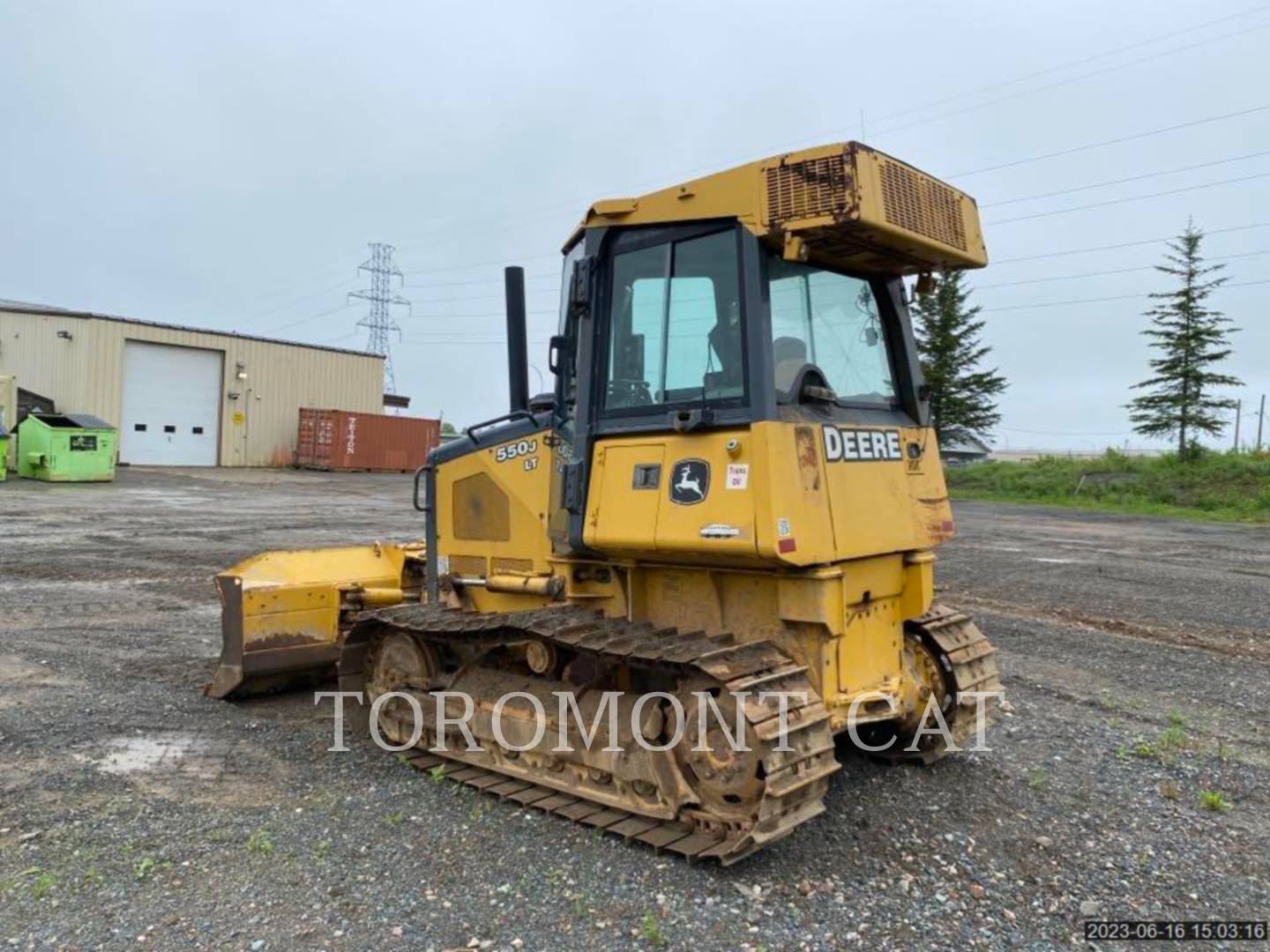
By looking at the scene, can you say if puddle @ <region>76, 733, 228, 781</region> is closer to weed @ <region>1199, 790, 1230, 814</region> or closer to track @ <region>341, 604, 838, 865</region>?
track @ <region>341, 604, 838, 865</region>

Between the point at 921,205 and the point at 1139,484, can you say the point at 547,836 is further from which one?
the point at 1139,484

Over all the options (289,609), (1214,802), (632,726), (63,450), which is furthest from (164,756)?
(63,450)

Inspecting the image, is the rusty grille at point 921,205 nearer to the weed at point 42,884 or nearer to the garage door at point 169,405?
the weed at point 42,884

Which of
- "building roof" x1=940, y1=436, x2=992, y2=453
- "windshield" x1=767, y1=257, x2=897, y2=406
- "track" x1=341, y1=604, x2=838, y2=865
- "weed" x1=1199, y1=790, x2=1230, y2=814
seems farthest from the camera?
"building roof" x1=940, y1=436, x2=992, y2=453

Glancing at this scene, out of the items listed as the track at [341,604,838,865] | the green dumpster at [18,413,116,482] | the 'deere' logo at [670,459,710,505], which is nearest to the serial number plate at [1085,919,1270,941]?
the track at [341,604,838,865]

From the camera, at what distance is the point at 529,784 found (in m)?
4.85

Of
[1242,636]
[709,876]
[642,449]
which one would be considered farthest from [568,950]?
[1242,636]

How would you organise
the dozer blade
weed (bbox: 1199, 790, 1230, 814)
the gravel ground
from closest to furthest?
the gravel ground, weed (bbox: 1199, 790, 1230, 814), the dozer blade

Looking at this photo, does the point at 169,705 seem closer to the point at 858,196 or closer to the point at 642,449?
the point at 642,449

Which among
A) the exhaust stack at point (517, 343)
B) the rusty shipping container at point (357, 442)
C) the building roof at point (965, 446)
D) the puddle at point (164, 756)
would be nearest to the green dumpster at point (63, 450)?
the rusty shipping container at point (357, 442)

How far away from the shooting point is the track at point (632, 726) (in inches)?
151

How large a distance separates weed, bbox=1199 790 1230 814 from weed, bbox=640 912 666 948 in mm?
3187

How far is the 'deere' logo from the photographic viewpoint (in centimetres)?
425

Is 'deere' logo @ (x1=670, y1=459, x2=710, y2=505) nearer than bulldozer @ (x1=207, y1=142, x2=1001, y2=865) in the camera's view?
No
